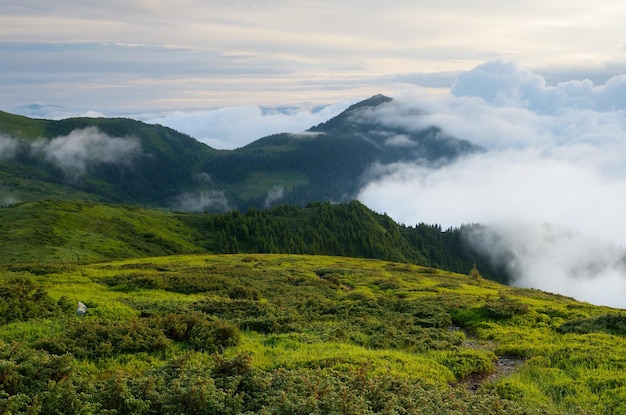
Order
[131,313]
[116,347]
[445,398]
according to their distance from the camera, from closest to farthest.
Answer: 1. [445,398]
2. [116,347]
3. [131,313]

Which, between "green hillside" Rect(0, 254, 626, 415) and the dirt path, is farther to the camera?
the dirt path

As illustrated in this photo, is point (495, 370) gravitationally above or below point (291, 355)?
below

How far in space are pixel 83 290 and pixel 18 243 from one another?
11146 centimetres

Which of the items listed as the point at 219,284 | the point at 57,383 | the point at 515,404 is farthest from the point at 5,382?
the point at 219,284

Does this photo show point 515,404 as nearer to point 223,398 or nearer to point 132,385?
point 223,398

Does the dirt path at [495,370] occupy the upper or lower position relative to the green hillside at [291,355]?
lower

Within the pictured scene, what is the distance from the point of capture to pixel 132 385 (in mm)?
12953

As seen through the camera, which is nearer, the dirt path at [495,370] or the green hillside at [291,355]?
the green hillside at [291,355]

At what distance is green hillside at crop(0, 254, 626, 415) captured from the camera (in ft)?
40.8

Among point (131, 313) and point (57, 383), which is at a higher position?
point (57, 383)

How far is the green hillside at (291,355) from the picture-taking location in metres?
12.4

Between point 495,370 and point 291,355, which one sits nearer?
point 291,355

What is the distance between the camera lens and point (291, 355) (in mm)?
19125

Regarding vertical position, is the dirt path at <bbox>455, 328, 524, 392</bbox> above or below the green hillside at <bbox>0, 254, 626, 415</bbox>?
below
